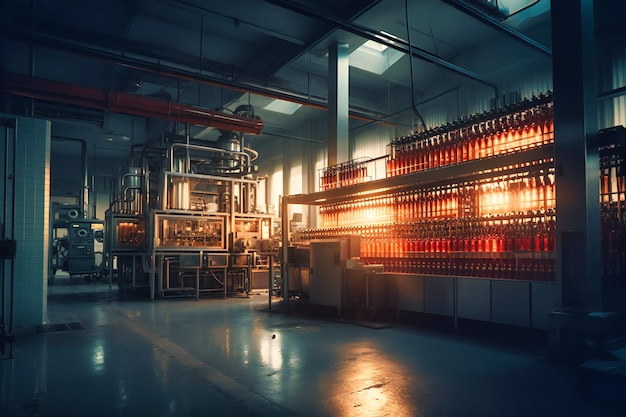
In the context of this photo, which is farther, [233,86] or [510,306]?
[233,86]

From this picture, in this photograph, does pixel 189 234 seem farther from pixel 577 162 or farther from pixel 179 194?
pixel 577 162

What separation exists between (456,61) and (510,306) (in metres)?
7.74

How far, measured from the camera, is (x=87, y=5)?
8781mm

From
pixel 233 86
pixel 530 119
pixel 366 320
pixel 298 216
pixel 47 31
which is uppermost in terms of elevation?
pixel 47 31

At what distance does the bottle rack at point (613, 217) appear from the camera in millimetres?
Answer: 4828

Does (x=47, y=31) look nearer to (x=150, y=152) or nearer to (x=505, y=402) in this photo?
(x=150, y=152)

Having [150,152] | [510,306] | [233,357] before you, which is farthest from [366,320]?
[150,152]

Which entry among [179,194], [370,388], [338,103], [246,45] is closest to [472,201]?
[370,388]

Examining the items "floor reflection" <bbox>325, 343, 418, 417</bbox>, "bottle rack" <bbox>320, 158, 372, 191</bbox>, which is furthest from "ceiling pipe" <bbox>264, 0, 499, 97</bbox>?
"floor reflection" <bbox>325, 343, 418, 417</bbox>

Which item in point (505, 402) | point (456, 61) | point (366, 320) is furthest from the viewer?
point (456, 61)

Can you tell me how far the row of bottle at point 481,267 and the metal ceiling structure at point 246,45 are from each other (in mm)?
3233

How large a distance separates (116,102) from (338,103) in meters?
4.83

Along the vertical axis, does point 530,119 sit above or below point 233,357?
above

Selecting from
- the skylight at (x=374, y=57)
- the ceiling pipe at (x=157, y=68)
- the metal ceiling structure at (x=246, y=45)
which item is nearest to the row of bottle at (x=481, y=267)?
the metal ceiling structure at (x=246, y=45)
